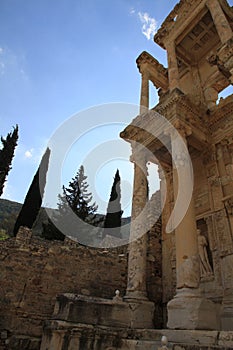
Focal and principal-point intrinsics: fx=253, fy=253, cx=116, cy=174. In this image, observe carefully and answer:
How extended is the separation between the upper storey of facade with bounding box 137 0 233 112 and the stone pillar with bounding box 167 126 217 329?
12.1 feet

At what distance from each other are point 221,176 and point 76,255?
5.82 m

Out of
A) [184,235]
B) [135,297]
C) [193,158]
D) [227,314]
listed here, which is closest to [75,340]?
[135,297]

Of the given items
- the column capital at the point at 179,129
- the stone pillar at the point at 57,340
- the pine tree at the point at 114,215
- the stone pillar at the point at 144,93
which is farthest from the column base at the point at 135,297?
the pine tree at the point at 114,215

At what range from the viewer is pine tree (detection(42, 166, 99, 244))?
21703mm

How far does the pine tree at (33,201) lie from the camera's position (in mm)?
21703

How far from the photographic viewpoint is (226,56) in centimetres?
629

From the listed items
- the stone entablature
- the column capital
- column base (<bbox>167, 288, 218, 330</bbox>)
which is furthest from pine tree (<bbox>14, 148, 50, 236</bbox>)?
column base (<bbox>167, 288, 218, 330</bbox>)

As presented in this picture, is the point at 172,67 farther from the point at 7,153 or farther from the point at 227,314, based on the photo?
the point at 7,153

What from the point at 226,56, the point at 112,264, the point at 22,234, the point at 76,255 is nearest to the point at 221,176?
the point at 226,56

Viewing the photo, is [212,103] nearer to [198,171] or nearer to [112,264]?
[198,171]

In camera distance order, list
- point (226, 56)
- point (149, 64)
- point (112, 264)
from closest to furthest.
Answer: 1. point (226, 56)
2. point (112, 264)
3. point (149, 64)

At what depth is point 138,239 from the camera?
7.88 meters

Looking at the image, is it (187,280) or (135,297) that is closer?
(187,280)

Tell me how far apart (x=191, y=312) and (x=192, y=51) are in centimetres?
1140
